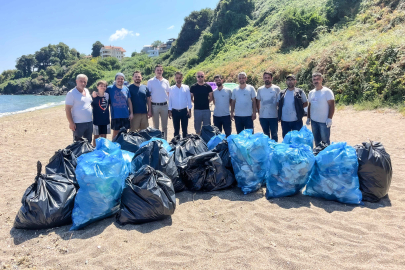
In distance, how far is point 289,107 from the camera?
482 centimetres

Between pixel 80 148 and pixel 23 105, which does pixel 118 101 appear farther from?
pixel 23 105

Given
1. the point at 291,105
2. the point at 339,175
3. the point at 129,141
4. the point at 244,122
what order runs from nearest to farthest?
the point at 339,175
the point at 129,141
the point at 291,105
the point at 244,122

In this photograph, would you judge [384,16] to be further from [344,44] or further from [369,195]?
[369,195]

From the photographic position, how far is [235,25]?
40344 millimetres

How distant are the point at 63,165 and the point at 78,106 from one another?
1.66 m

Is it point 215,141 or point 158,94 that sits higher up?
point 158,94

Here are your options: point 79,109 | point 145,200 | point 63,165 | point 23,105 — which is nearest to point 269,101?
point 145,200

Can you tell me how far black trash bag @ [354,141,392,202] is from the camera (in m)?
3.09

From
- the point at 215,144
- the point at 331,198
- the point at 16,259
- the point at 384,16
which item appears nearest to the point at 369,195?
the point at 331,198

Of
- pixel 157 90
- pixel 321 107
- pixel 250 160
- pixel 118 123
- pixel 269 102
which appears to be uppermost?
pixel 157 90

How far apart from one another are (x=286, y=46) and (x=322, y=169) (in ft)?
67.6

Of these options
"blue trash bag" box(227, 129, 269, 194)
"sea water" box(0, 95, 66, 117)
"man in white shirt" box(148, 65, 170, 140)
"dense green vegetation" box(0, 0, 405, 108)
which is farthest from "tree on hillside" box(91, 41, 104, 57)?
"blue trash bag" box(227, 129, 269, 194)

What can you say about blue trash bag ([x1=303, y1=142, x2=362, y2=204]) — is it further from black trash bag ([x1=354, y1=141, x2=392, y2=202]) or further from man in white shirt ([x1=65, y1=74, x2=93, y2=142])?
man in white shirt ([x1=65, y1=74, x2=93, y2=142])

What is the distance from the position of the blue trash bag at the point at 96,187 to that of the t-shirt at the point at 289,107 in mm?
3236
